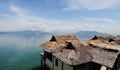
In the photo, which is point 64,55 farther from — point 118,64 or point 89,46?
point 118,64

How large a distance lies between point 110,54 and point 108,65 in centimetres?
231

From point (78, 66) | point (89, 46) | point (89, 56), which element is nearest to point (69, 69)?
point (78, 66)

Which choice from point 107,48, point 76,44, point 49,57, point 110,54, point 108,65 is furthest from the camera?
point 49,57

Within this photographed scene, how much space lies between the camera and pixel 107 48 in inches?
972

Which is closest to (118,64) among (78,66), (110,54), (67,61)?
(110,54)

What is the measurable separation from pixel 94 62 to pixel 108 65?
9.15 feet

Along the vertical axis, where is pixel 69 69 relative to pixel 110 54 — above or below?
below

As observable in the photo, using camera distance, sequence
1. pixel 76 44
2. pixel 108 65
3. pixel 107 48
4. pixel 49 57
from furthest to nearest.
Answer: pixel 49 57, pixel 76 44, pixel 107 48, pixel 108 65

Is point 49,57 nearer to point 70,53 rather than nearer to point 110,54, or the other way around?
point 70,53

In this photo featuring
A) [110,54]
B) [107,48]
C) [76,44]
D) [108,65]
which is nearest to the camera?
[108,65]

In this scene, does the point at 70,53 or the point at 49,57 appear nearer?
the point at 70,53

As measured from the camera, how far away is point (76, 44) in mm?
26953

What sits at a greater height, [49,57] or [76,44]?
A: [76,44]

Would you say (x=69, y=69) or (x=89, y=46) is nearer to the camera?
(x=69, y=69)
